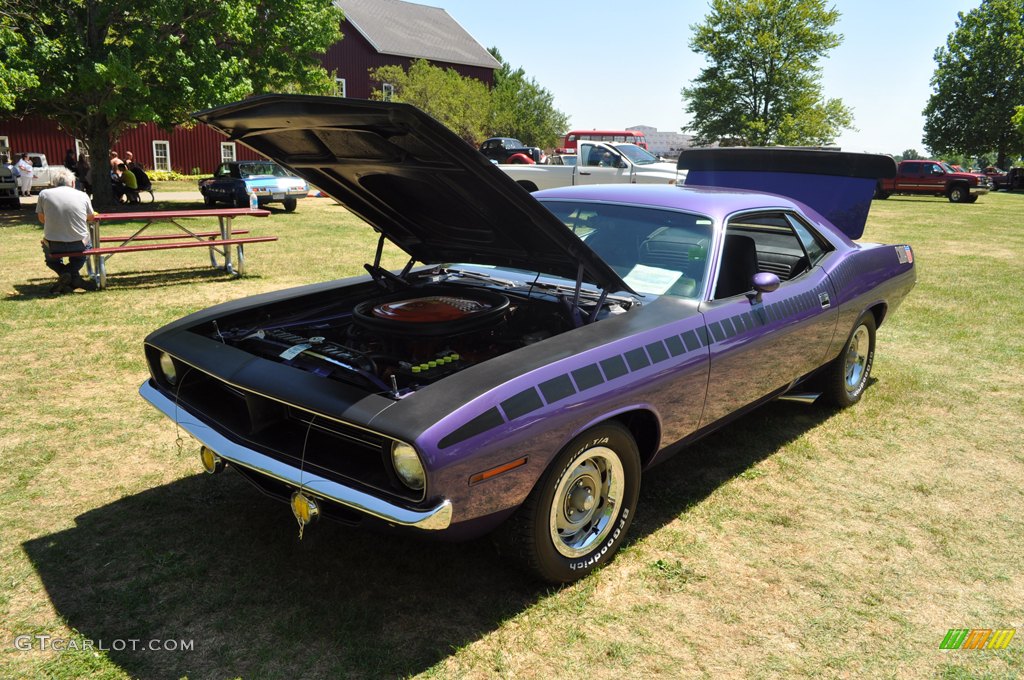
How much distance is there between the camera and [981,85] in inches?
1924

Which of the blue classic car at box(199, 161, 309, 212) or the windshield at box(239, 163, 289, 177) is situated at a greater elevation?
the windshield at box(239, 163, 289, 177)

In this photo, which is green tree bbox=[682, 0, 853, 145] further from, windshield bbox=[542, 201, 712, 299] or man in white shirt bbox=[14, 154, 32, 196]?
windshield bbox=[542, 201, 712, 299]

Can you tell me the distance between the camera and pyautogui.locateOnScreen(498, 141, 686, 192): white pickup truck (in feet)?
56.5

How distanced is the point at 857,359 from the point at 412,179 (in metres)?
3.44

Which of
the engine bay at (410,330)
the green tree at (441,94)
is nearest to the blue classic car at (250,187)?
the green tree at (441,94)

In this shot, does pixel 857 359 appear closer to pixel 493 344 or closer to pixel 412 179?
pixel 493 344

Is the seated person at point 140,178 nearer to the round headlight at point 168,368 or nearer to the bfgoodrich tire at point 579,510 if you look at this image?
the round headlight at point 168,368

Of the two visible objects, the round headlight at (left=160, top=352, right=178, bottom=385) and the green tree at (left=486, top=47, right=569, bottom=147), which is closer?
the round headlight at (left=160, top=352, right=178, bottom=385)

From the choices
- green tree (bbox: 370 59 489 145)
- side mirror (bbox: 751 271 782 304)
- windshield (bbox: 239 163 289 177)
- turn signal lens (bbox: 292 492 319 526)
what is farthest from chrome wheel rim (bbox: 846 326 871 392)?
green tree (bbox: 370 59 489 145)

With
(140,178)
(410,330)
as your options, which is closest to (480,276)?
(410,330)

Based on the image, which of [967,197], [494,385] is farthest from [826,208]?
[967,197]

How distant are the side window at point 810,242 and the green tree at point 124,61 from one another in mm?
15162

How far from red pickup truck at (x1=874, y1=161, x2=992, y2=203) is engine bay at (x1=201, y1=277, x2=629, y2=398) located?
1217 inches

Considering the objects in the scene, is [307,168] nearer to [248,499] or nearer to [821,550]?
[248,499]
